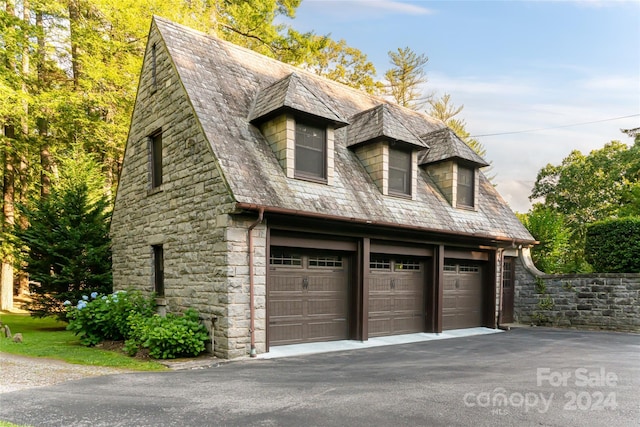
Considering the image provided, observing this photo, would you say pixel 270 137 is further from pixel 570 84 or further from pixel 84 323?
pixel 570 84

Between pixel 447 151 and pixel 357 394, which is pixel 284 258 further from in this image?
pixel 447 151

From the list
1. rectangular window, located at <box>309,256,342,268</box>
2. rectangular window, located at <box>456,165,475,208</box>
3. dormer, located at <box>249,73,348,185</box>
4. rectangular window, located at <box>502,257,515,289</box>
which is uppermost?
dormer, located at <box>249,73,348,185</box>

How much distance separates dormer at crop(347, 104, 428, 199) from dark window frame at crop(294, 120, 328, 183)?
73.1 inches

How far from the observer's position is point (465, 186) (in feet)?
46.5

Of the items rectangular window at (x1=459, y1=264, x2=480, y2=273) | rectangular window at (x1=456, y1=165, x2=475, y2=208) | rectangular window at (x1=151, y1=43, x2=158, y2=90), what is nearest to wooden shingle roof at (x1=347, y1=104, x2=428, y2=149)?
rectangular window at (x1=456, y1=165, x2=475, y2=208)

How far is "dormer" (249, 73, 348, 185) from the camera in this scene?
31.8ft

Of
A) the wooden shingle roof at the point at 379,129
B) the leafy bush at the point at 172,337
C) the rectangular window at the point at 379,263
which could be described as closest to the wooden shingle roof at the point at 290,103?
the wooden shingle roof at the point at 379,129

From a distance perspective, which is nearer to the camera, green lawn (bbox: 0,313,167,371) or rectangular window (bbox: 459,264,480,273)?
green lawn (bbox: 0,313,167,371)

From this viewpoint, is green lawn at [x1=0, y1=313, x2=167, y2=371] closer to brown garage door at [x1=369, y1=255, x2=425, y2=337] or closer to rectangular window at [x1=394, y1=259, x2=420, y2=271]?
brown garage door at [x1=369, y1=255, x2=425, y2=337]

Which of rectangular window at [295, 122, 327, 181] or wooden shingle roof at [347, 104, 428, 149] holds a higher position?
wooden shingle roof at [347, 104, 428, 149]

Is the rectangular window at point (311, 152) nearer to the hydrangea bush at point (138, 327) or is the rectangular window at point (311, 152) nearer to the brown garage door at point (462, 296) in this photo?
the hydrangea bush at point (138, 327)

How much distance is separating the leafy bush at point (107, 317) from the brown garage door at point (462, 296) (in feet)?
28.2

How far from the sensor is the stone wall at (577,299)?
13258mm

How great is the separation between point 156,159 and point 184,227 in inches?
111
